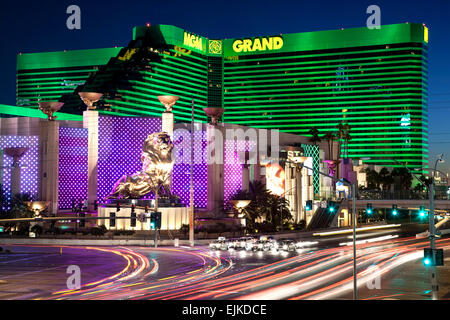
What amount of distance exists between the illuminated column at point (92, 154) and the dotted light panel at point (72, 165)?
7.82 ft

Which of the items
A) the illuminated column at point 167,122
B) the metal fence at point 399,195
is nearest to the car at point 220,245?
the illuminated column at point 167,122

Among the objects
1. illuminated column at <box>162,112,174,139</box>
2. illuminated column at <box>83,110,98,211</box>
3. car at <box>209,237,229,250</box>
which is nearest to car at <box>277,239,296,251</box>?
car at <box>209,237,229,250</box>

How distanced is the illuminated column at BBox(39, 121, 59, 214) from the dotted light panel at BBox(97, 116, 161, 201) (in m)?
6.81

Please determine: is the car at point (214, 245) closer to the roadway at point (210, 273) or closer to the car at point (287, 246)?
the roadway at point (210, 273)

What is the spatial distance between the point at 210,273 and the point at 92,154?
44849 millimetres

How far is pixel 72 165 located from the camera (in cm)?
8275

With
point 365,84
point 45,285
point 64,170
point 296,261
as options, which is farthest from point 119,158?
point 365,84

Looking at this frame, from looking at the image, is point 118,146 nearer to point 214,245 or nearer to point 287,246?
point 214,245

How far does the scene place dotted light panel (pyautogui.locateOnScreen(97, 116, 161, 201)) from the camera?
83125 millimetres

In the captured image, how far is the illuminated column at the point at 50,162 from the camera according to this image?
76312mm

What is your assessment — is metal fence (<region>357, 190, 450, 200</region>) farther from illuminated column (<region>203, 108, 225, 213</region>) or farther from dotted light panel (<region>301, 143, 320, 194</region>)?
illuminated column (<region>203, 108, 225, 213</region>)

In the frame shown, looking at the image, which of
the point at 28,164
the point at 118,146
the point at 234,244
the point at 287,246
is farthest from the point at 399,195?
the point at 28,164
